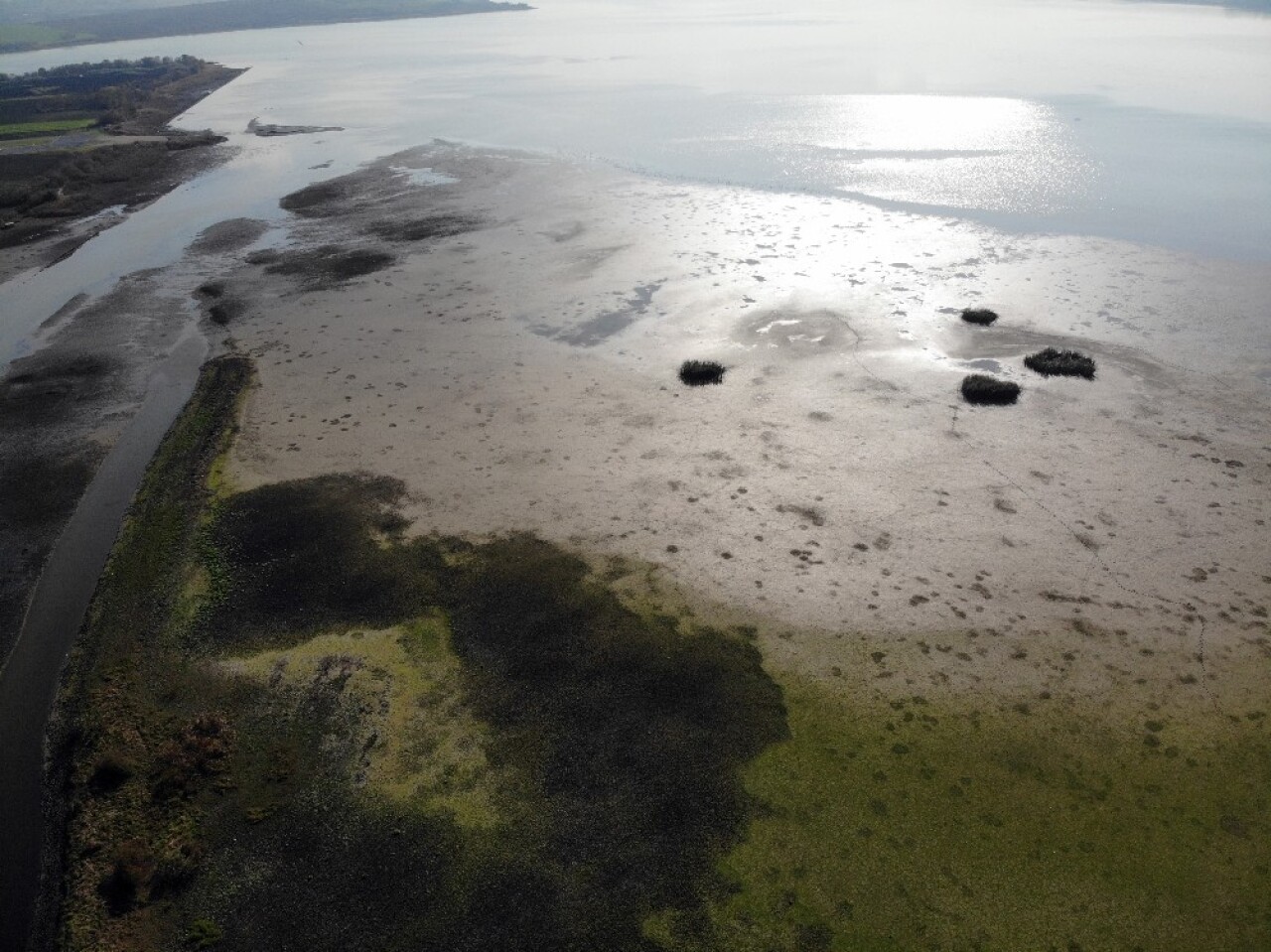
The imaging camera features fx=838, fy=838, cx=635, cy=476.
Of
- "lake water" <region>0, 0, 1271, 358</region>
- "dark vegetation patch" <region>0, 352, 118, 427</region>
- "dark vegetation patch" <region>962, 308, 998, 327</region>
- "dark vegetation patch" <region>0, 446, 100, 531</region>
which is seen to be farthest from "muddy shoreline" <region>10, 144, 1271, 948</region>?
"lake water" <region>0, 0, 1271, 358</region>

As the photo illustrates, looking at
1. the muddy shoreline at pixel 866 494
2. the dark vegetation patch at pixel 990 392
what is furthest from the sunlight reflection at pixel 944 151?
the dark vegetation patch at pixel 990 392

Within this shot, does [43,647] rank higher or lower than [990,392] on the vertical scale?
lower

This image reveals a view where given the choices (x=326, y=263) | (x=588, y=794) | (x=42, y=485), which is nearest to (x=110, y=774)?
(x=588, y=794)

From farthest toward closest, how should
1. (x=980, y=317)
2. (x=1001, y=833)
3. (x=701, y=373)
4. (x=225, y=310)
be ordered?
(x=225, y=310) < (x=980, y=317) < (x=701, y=373) < (x=1001, y=833)

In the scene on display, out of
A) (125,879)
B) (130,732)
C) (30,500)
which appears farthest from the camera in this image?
(30,500)

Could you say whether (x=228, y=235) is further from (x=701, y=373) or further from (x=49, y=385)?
(x=701, y=373)

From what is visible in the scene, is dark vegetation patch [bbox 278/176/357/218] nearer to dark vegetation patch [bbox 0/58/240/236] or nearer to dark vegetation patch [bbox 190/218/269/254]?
dark vegetation patch [bbox 190/218/269/254]
